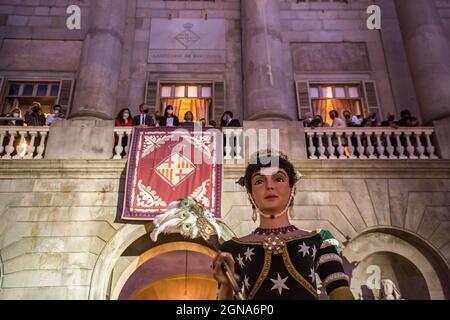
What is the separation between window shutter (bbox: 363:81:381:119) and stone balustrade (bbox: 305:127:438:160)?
2895mm

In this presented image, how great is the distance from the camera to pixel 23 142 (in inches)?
437

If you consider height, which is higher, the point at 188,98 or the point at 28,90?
the point at 28,90

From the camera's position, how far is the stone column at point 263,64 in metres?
12.3

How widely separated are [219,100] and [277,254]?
949cm

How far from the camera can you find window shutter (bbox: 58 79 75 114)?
1416 centimetres

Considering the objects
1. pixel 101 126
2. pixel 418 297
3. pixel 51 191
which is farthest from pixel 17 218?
pixel 418 297

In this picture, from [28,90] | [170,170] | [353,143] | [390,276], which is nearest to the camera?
[390,276]

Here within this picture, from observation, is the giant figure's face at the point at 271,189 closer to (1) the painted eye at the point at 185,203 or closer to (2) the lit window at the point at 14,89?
(1) the painted eye at the point at 185,203

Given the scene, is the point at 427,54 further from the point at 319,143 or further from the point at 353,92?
the point at 319,143

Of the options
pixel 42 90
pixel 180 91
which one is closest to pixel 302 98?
pixel 180 91

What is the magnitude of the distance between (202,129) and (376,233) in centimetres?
498

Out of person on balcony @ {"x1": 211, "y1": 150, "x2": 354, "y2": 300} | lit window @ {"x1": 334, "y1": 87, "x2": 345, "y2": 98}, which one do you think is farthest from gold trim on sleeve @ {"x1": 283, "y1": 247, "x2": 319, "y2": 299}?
lit window @ {"x1": 334, "y1": 87, "x2": 345, "y2": 98}

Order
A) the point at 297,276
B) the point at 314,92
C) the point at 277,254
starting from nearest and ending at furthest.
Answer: the point at 297,276
the point at 277,254
the point at 314,92

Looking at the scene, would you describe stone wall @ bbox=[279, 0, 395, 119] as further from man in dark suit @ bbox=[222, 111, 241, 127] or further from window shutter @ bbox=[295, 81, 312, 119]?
man in dark suit @ bbox=[222, 111, 241, 127]
